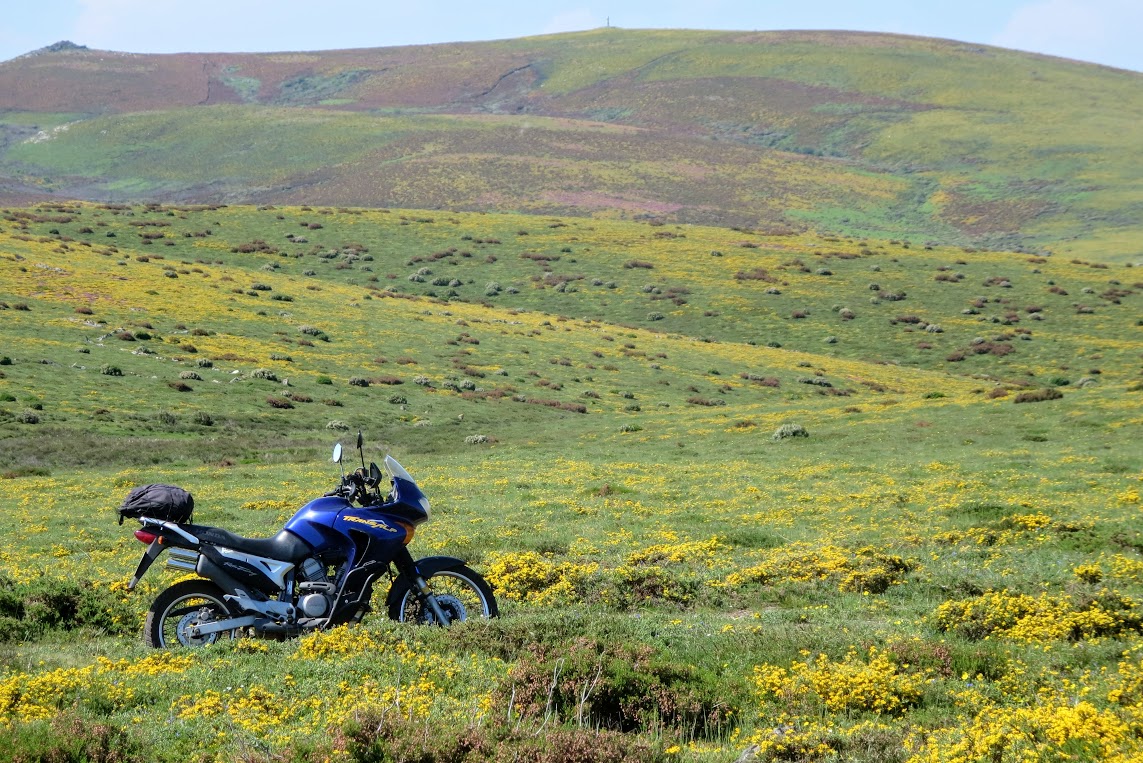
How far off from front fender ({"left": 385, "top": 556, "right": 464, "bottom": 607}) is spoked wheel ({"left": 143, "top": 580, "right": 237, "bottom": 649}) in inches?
70.2

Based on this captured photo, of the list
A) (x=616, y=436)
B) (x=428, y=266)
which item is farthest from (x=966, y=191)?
(x=616, y=436)

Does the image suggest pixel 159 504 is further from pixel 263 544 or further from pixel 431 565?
pixel 431 565

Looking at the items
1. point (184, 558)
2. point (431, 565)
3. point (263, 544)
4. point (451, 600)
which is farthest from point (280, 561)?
point (451, 600)

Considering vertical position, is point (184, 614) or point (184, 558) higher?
point (184, 558)

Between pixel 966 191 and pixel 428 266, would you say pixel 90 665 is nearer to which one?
pixel 428 266

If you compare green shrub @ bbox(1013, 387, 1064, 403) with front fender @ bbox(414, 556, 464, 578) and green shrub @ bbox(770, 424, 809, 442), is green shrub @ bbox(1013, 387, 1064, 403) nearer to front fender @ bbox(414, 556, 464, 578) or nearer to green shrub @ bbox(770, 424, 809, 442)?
green shrub @ bbox(770, 424, 809, 442)

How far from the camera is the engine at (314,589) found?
10.3m

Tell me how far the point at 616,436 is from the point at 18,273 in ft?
163

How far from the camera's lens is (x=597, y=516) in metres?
22.5

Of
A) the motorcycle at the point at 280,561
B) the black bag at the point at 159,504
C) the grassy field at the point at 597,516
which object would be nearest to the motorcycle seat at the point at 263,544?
the motorcycle at the point at 280,561

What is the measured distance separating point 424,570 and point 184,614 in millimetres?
2719

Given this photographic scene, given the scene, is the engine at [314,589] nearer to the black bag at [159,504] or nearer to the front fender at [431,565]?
the front fender at [431,565]

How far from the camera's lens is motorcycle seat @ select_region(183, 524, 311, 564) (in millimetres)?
10188

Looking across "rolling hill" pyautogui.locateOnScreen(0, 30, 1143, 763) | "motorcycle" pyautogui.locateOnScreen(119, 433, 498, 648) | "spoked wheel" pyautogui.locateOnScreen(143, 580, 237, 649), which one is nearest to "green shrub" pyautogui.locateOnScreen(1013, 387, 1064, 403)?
"rolling hill" pyautogui.locateOnScreen(0, 30, 1143, 763)
